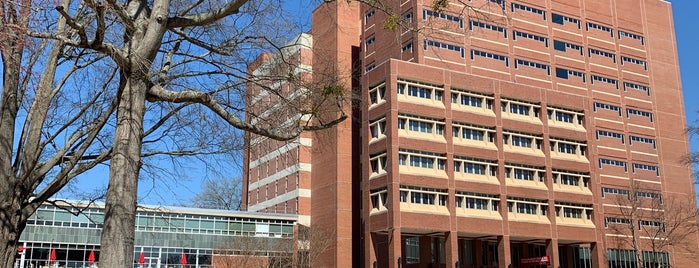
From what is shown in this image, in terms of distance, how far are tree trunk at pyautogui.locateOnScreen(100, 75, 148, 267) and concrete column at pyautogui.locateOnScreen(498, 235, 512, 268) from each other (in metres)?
57.5

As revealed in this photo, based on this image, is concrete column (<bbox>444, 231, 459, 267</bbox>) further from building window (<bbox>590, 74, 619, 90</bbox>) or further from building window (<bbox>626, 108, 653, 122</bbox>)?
building window (<bbox>626, 108, 653, 122</bbox>)

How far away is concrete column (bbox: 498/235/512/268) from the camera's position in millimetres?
62281

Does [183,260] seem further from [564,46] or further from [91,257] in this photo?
[564,46]

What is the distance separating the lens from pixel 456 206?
203 ft

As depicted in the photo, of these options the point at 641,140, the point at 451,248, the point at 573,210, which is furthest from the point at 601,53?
the point at 451,248

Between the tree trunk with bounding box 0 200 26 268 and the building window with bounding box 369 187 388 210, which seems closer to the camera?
the tree trunk with bounding box 0 200 26 268

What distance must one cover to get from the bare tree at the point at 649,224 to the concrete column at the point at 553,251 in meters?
11.0

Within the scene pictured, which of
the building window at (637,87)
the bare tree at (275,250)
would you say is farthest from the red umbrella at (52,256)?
the building window at (637,87)

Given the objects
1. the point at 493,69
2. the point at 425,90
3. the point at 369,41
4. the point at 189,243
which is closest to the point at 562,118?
the point at 493,69

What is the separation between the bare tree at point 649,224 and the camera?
72875 millimetres

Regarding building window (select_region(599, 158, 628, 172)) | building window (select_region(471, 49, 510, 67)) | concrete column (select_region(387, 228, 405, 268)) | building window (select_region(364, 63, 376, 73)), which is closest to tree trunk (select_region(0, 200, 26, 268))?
concrete column (select_region(387, 228, 405, 268))

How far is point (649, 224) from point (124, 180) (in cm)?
7609

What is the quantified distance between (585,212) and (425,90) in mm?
20062

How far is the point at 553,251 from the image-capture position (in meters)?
64.8
